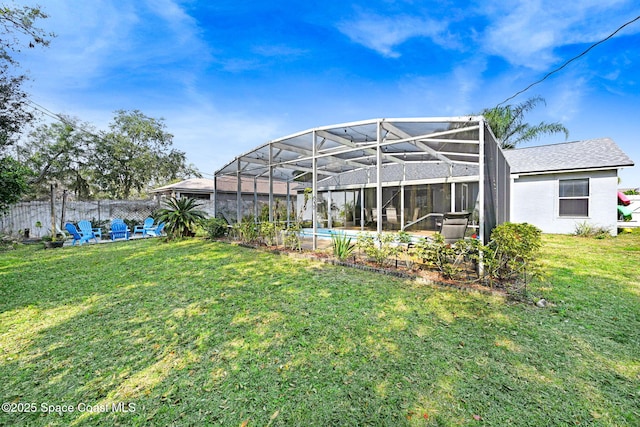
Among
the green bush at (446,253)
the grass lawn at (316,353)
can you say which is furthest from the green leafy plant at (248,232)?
the green bush at (446,253)

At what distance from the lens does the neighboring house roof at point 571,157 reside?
32.9 ft

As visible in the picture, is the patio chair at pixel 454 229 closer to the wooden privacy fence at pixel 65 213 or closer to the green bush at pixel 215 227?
the green bush at pixel 215 227

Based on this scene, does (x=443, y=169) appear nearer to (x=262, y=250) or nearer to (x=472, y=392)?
(x=262, y=250)

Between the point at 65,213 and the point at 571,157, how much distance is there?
920 inches

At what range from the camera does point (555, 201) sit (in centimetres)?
1109

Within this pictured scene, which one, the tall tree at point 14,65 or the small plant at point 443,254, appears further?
the tall tree at point 14,65

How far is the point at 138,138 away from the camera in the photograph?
2284 cm

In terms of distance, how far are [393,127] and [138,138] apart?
81.9 feet

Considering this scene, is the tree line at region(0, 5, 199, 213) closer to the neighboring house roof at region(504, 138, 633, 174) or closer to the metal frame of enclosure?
the metal frame of enclosure

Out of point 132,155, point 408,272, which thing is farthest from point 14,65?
point 408,272

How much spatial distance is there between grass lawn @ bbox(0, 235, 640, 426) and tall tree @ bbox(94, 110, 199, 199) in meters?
20.7

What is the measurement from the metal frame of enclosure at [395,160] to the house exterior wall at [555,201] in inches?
119

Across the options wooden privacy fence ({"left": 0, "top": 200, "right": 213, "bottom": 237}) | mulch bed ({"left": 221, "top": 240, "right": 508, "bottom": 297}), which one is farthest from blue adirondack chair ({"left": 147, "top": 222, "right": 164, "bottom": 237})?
mulch bed ({"left": 221, "top": 240, "right": 508, "bottom": 297})

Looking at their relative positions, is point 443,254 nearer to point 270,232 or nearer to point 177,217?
point 270,232
